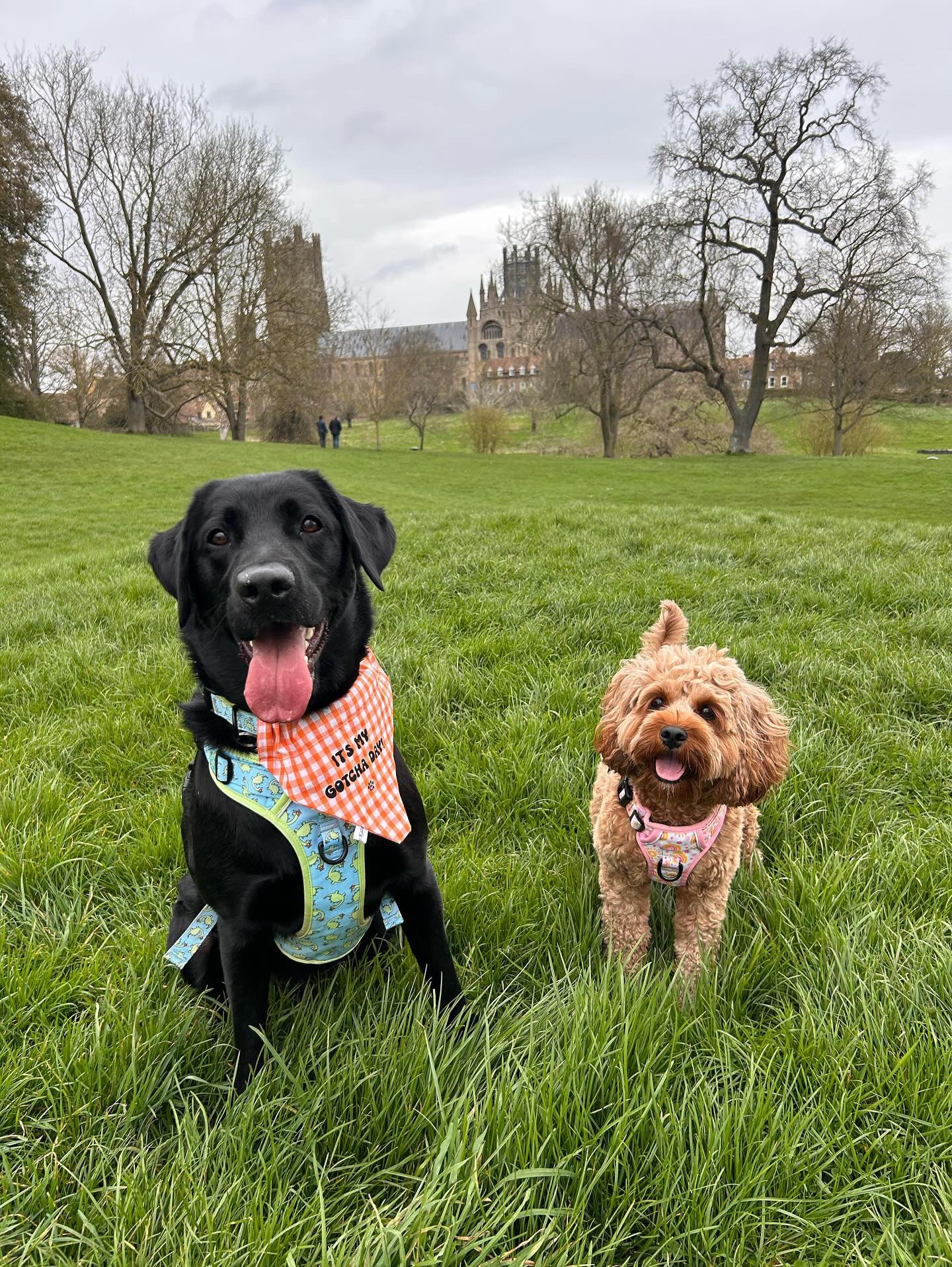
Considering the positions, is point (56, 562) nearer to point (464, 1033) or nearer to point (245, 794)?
point (245, 794)

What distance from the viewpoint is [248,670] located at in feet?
6.15

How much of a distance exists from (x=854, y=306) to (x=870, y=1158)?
113 feet

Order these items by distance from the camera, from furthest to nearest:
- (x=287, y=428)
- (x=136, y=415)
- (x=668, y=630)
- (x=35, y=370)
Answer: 1. (x=287, y=428)
2. (x=35, y=370)
3. (x=136, y=415)
4. (x=668, y=630)

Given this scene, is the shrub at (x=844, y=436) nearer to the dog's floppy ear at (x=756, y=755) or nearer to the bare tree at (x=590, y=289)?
the bare tree at (x=590, y=289)

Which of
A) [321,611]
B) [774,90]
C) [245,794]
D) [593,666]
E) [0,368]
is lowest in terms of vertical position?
[593,666]

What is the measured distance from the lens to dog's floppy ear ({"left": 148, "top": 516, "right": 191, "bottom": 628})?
200 centimetres

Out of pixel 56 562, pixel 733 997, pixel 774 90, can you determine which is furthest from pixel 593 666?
pixel 774 90

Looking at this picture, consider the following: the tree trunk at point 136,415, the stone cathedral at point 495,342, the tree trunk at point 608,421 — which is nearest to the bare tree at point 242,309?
the tree trunk at point 136,415

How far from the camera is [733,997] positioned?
6.05 feet

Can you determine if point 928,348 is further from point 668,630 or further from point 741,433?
point 668,630

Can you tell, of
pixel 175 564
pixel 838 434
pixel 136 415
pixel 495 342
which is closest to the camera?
pixel 175 564

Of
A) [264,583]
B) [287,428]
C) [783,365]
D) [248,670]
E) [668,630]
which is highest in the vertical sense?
[783,365]

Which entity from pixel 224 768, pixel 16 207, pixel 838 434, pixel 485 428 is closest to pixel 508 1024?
pixel 224 768

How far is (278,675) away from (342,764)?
0.30 metres
